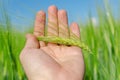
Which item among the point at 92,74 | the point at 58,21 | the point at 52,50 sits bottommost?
the point at 92,74

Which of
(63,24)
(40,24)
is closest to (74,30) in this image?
(63,24)

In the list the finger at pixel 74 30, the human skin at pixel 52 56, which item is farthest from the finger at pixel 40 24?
the finger at pixel 74 30

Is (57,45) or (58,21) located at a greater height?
(58,21)

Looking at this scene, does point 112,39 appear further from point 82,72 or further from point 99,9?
point 82,72

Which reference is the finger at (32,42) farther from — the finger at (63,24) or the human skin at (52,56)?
the finger at (63,24)

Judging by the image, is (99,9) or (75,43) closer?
(75,43)

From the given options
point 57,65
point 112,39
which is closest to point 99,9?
point 112,39

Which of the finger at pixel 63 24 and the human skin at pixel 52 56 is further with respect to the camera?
the finger at pixel 63 24
